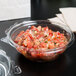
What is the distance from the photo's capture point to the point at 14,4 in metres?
1.20

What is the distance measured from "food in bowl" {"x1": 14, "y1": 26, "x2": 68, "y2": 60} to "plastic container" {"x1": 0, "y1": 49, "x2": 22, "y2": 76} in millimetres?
79

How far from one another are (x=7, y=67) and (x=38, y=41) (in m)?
0.19

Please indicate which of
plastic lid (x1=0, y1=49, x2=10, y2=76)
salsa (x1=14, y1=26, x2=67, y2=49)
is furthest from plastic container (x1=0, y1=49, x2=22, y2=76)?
salsa (x1=14, y1=26, x2=67, y2=49)

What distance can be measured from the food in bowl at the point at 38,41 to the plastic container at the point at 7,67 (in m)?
0.08

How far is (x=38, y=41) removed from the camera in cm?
81

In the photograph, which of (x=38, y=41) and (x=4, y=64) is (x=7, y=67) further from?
(x=38, y=41)

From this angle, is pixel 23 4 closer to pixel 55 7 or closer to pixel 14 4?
pixel 14 4

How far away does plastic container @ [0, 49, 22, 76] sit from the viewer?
687 millimetres

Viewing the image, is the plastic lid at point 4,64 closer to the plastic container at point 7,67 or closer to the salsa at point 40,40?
the plastic container at point 7,67

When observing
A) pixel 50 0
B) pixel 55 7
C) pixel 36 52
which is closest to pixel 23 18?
pixel 55 7

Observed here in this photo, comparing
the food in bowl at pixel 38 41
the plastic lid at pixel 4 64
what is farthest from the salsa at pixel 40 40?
the plastic lid at pixel 4 64

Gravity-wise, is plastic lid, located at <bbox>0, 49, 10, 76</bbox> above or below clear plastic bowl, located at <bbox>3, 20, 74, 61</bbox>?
below

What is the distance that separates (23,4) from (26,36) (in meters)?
0.45

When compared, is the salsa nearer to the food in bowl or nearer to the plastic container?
the food in bowl
